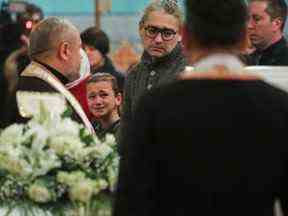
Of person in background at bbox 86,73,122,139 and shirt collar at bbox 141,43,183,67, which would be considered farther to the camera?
person in background at bbox 86,73,122,139

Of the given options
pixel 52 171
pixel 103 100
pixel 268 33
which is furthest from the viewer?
pixel 103 100

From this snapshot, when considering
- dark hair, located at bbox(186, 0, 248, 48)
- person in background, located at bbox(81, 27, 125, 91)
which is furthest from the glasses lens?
dark hair, located at bbox(186, 0, 248, 48)

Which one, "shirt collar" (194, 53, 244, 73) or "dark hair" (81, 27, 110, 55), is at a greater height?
"shirt collar" (194, 53, 244, 73)

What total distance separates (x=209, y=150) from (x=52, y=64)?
2608 mm

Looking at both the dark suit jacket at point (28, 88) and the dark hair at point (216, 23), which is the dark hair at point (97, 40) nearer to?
the dark suit jacket at point (28, 88)

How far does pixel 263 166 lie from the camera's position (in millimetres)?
3814

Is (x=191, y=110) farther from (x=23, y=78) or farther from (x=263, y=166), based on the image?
(x=23, y=78)

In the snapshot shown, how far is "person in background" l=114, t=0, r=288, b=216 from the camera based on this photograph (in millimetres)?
3801

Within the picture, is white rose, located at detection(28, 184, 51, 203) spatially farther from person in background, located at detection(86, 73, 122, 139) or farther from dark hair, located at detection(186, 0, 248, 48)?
person in background, located at detection(86, 73, 122, 139)

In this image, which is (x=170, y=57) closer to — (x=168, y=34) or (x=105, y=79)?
(x=168, y=34)

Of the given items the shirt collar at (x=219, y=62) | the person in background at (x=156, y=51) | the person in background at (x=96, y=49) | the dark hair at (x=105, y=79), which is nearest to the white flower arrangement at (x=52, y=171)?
the shirt collar at (x=219, y=62)

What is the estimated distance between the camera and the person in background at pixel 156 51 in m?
6.76

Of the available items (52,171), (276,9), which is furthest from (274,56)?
(52,171)

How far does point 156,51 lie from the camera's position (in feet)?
22.3
